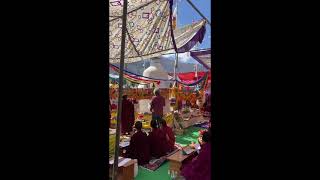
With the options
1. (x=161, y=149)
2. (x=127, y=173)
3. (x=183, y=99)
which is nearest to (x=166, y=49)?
(x=161, y=149)

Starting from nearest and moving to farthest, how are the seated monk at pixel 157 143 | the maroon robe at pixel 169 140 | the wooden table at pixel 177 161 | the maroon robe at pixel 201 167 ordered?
1. the maroon robe at pixel 201 167
2. the wooden table at pixel 177 161
3. the seated monk at pixel 157 143
4. the maroon robe at pixel 169 140

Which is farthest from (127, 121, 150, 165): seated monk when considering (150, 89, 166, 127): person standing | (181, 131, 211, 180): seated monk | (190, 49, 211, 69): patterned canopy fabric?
(190, 49, 211, 69): patterned canopy fabric

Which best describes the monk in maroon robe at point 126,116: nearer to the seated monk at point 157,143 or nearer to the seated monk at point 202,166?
the seated monk at point 157,143

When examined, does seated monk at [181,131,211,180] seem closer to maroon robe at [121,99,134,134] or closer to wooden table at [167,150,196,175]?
wooden table at [167,150,196,175]

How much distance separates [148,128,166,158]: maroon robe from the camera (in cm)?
480

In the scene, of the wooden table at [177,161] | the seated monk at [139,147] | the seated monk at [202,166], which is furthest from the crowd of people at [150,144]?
the seated monk at [202,166]

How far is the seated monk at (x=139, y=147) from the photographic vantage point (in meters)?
4.43

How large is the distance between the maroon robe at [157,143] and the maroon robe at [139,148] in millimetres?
317

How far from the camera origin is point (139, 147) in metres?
4.45

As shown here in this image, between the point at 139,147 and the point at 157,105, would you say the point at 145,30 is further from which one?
the point at 139,147

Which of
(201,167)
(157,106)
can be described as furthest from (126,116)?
(201,167)

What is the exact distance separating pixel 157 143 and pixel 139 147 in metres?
0.50
